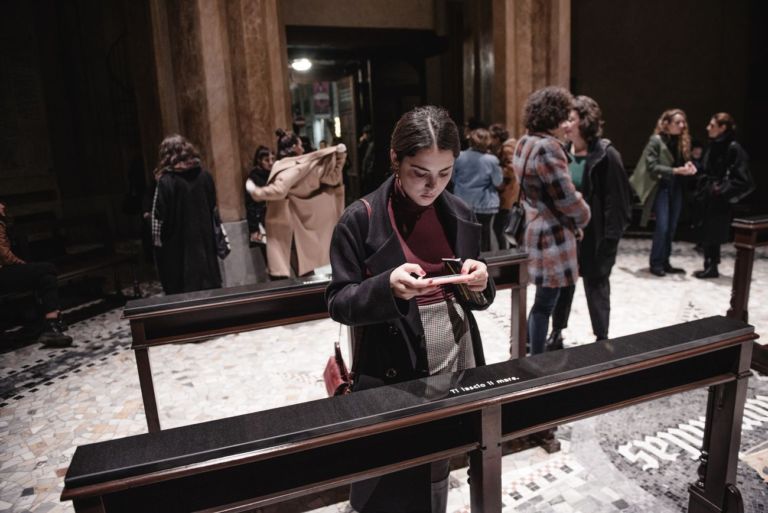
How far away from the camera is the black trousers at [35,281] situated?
18.0ft

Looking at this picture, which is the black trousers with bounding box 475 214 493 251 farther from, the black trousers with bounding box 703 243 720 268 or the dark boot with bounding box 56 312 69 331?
the dark boot with bounding box 56 312 69 331

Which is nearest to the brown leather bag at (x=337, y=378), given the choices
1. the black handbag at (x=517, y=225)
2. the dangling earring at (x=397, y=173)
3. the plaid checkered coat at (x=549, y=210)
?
the dangling earring at (x=397, y=173)

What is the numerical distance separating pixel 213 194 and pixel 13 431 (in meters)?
2.48

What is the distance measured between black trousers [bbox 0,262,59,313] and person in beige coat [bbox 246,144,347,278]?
2.24 meters

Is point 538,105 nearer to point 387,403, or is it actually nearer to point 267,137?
point 387,403

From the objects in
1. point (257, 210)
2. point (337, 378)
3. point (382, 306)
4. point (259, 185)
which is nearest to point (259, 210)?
point (257, 210)

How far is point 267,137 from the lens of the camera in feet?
21.6

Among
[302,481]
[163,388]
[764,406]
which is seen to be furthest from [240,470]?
[764,406]

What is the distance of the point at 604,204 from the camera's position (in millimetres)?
4047

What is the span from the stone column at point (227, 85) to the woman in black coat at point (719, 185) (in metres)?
5.13

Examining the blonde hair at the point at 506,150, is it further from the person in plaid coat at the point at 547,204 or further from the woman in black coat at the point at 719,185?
the person in plaid coat at the point at 547,204

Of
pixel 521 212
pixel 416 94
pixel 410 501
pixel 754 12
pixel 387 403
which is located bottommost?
pixel 410 501

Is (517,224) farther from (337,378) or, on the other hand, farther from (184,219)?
(184,219)

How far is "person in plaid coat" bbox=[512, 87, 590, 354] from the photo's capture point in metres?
3.58
